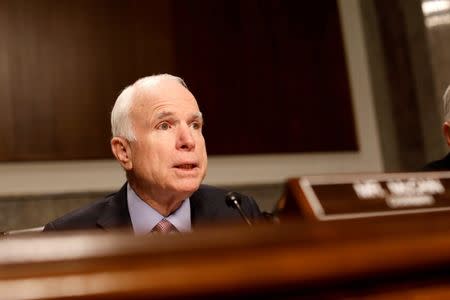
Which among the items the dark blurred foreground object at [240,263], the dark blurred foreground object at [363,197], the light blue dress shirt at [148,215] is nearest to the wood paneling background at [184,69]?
the light blue dress shirt at [148,215]

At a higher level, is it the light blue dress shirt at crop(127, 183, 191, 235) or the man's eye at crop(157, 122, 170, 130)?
the man's eye at crop(157, 122, 170, 130)

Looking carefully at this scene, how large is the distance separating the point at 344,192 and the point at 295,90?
3067 mm

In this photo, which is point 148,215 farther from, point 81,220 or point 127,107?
point 127,107

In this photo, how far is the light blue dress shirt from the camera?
168 cm

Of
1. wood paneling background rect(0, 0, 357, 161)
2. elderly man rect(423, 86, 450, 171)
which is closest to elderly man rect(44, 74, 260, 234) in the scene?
elderly man rect(423, 86, 450, 171)

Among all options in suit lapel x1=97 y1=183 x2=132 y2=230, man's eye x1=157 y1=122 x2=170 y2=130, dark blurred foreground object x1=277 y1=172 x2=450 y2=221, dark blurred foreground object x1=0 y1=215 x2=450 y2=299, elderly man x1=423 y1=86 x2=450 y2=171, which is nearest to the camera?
dark blurred foreground object x1=0 y1=215 x2=450 y2=299

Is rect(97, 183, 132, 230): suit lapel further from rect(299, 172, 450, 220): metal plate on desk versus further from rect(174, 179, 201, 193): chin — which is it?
rect(299, 172, 450, 220): metal plate on desk

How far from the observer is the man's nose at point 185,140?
5.47 ft

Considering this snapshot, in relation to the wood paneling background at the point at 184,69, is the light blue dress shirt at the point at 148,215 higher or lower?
lower

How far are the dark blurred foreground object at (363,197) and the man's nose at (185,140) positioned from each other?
3.37ft

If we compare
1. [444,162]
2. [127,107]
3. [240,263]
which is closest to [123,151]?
[127,107]

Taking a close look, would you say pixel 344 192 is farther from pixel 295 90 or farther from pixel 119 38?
pixel 295 90

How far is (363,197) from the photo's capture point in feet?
1.97

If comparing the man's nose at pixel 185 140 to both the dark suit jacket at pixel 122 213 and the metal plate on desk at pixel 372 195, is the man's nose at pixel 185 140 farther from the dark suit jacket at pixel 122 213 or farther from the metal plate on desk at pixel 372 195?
the metal plate on desk at pixel 372 195
